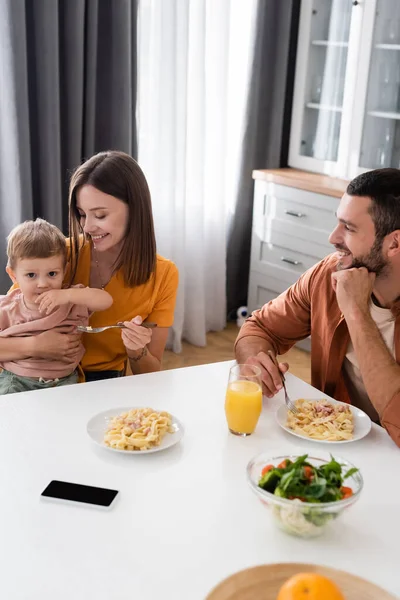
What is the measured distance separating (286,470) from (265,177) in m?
3.05

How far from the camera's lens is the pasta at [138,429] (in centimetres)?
140

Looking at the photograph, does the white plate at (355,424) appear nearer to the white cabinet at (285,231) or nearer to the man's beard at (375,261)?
the man's beard at (375,261)

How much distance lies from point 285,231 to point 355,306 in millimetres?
2257

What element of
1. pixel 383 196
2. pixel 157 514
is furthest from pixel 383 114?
pixel 157 514

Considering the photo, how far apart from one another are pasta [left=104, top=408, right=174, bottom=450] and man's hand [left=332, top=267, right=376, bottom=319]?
1.85ft

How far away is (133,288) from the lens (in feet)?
6.84

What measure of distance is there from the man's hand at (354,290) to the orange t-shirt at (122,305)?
0.50 metres

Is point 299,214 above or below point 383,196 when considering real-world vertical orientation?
below

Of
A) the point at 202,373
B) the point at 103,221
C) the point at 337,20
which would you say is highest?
the point at 337,20

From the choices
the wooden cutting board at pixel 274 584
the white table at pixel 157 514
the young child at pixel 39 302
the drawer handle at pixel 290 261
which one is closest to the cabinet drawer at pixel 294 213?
the drawer handle at pixel 290 261

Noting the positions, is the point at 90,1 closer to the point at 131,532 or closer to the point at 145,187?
the point at 145,187

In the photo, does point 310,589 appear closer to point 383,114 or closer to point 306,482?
point 306,482

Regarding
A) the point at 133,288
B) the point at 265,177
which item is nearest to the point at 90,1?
the point at 265,177

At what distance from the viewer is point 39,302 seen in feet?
6.34
